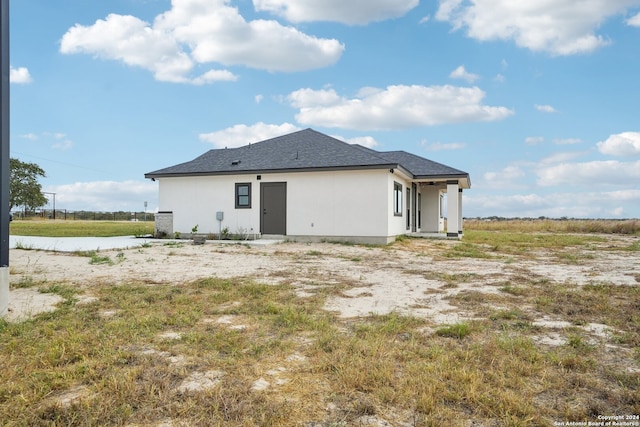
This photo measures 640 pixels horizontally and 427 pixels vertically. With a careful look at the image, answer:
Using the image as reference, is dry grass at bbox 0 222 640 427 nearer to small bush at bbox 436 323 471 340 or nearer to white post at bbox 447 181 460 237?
small bush at bbox 436 323 471 340

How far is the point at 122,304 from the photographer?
520 cm

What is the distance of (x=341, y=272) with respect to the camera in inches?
325

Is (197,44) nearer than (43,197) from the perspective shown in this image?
Yes

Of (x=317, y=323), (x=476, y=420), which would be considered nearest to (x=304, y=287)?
(x=317, y=323)

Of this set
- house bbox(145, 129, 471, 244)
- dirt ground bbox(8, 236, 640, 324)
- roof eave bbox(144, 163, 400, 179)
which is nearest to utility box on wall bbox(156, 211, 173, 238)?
house bbox(145, 129, 471, 244)

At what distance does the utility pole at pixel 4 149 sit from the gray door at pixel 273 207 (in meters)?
11.8

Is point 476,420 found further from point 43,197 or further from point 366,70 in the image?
point 43,197

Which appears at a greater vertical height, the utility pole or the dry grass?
the utility pole

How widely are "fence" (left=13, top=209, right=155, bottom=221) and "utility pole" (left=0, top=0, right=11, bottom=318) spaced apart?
4435 centimetres

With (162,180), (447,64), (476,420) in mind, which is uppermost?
(447,64)

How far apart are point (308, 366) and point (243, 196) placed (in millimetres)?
14248

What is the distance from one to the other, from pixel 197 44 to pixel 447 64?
9.53 meters

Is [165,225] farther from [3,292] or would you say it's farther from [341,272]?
[3,292]

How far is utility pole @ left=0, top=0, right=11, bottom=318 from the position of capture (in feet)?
15.0
